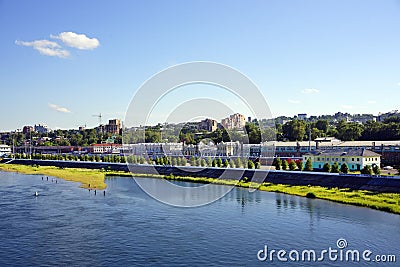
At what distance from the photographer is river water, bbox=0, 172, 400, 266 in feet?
38.0

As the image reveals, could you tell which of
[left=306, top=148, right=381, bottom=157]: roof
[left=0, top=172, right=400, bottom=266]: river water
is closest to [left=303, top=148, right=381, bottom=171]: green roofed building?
[left=306, top=148, right=381, bottom=157]: roof

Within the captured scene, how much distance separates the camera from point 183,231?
47.7ft

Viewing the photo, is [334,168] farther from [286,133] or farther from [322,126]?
[322,126]

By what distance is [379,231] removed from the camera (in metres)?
14.2

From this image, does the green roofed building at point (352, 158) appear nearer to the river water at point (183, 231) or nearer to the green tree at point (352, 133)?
the river water at point (183, 231)

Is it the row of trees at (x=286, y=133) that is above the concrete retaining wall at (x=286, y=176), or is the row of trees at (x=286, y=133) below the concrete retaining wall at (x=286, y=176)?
above

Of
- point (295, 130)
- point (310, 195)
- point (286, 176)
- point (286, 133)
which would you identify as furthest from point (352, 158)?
point (286, 133)

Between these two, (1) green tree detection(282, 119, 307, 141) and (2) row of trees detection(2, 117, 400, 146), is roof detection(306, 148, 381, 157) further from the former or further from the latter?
(1) green tree detection(282, 119, 307, 141)

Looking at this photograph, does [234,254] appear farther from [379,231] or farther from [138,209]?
[138,209]

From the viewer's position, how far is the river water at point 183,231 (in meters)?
11.6

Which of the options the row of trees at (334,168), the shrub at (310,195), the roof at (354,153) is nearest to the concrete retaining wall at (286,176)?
the row of trees at (334,168)

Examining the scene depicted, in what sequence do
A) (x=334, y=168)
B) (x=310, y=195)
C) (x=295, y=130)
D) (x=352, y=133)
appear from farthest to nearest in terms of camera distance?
(x=295, y=130), (x=352, y=133), (x=334, y=168), (x=310, y=195)

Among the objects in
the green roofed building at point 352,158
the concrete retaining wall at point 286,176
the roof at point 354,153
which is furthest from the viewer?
the roof at point 354,153

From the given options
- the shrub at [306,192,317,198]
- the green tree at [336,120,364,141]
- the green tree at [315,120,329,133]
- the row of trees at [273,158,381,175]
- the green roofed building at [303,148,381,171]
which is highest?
the green tree at [315,120,329,133]
